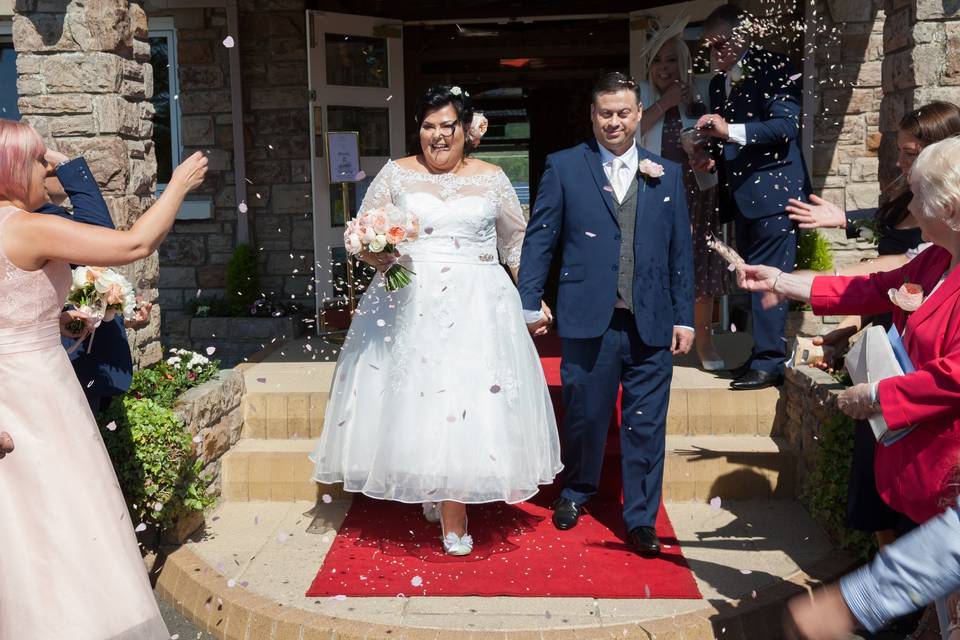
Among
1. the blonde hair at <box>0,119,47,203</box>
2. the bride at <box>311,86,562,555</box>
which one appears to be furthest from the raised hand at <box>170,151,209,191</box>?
the bride at <box>311,86,562,555</box>

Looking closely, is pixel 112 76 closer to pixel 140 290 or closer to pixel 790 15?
pixel 140 290

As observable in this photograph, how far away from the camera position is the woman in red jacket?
9.37 ft

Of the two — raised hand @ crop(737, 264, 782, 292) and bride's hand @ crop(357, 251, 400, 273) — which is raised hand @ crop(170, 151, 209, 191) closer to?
bride's hand @ crop(357, 251, 400, 273)

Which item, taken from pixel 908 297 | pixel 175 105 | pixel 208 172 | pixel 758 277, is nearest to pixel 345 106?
pixel 208 172

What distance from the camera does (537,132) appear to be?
1527cm

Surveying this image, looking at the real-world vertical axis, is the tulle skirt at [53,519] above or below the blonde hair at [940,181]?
below

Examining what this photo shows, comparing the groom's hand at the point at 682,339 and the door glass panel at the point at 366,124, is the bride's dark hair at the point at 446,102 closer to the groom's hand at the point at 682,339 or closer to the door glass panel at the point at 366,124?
the groom's hand at the point at 682,339

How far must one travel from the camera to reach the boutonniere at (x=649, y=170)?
4761mm

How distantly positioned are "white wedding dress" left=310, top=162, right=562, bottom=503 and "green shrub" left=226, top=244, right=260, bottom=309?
4.58m

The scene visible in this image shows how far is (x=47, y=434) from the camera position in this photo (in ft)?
11.1

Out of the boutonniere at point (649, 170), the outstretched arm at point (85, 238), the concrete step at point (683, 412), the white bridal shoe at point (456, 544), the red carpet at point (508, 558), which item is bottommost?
the red carpet at point (508, 558)

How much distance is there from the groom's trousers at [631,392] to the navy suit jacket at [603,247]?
11 cm

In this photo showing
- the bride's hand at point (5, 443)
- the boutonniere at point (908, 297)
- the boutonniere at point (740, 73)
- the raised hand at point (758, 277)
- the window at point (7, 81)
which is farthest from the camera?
the window at point (7, 81)

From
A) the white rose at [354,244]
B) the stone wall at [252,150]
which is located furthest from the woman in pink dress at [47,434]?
the stone wall at [252,150]
